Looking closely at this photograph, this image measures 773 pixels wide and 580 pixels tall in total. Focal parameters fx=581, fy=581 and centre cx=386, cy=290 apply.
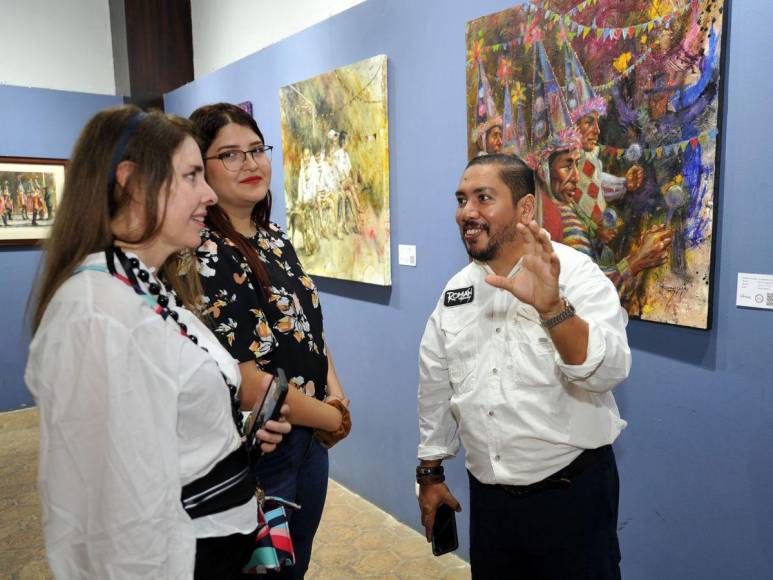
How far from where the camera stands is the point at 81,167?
107 centimetres

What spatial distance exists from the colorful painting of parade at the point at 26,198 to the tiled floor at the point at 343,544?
2363 millimetres

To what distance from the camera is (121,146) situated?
3.54ft

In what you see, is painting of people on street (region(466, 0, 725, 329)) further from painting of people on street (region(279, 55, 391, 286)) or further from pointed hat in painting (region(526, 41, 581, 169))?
painting of people on street (region(279, 55, 391, 286))

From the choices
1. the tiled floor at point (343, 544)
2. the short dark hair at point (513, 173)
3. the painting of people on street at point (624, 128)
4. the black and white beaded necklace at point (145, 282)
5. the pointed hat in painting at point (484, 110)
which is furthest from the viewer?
the tiled floor at point (343, 544)

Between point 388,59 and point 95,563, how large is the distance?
8.44 ft

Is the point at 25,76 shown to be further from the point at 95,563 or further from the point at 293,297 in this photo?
the point at 95,563

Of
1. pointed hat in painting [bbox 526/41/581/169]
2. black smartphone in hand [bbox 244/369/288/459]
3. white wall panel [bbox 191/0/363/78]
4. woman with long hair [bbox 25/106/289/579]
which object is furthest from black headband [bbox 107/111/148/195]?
white wall panel [bbox 191/0/363/78]

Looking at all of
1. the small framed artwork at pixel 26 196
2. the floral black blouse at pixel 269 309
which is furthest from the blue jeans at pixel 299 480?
the small framed artwork at pixel 26 196

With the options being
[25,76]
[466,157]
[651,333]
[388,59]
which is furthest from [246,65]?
[651,333]

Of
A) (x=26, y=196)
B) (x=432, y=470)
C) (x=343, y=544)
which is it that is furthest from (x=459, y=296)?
(x=26, y=196)

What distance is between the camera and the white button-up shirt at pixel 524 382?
152 centimetres

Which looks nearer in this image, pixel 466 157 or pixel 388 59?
pixel 466 157

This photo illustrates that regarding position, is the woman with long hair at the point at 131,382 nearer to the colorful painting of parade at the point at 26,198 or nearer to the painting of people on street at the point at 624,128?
the painting of people on street at the point at 624,128
